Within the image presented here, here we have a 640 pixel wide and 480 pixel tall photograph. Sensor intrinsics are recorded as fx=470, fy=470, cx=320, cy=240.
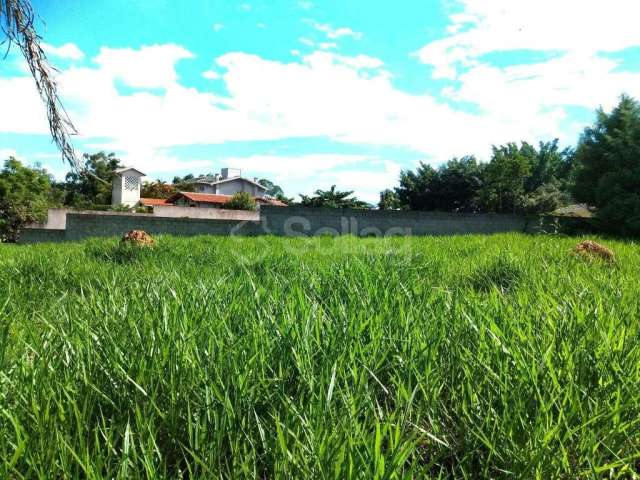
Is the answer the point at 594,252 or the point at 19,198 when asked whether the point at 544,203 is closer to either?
the point at 594,252

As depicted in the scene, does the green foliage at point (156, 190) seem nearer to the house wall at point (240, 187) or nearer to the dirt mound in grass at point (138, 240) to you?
the house wall at point (240, 187)

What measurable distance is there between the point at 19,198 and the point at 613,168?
2017cm

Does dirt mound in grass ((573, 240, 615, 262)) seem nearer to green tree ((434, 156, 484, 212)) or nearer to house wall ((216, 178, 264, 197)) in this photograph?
green tree ((434, 156, 484, 212))

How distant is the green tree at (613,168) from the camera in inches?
496

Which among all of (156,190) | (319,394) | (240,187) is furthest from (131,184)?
(319,394)

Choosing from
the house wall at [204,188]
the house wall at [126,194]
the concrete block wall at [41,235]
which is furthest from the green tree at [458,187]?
the house wall at [204,188]

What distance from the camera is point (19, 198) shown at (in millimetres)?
17625

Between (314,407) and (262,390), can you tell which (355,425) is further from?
(262,390)

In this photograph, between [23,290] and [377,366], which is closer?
[377,366]

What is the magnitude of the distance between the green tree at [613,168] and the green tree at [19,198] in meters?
18.3

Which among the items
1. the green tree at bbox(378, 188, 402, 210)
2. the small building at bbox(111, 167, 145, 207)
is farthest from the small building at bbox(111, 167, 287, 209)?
the green tree at bbox(378, 188, 402, 210)

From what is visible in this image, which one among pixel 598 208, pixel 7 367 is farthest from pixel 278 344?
pixel 598 208

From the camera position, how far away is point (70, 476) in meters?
0.86

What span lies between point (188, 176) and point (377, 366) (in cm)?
7467
